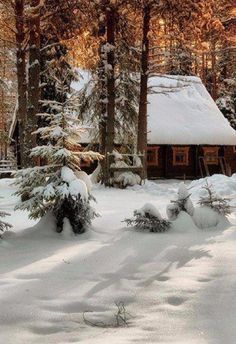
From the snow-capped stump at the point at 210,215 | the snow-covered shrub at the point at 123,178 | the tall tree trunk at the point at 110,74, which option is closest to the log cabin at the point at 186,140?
the tall tree trunk at the point at 110,74

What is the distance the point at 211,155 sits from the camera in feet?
97.9

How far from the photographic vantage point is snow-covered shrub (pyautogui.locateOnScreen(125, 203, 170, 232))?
855cm

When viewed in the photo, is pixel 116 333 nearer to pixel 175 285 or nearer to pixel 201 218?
pixel 175 285

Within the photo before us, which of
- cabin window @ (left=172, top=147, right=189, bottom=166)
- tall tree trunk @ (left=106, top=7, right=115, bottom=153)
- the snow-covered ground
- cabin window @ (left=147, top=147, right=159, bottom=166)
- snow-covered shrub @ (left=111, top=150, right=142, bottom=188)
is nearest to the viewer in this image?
the snow-covered ground

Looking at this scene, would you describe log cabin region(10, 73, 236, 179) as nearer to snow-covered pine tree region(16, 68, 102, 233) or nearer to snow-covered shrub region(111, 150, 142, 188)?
snow-covered shrub region(111, 150, 142, 188)

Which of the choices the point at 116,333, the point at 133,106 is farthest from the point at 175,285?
the point at 133,106

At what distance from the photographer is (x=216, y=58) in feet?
154

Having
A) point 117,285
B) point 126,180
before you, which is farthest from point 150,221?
point 126,180

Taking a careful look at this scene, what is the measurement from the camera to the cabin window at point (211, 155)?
2969cm

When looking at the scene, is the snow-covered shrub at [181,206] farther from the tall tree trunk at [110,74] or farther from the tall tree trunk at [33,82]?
the tall tree trunk at [110,74]

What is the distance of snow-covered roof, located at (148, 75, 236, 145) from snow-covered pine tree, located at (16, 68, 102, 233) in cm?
1825

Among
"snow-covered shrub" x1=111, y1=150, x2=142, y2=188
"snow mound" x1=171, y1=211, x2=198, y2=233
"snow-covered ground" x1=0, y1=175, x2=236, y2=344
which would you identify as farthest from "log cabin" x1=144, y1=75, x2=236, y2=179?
"snow-covered ground" x1=0, y1=175, x2=236, y2=344

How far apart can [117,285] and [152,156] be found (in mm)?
23439

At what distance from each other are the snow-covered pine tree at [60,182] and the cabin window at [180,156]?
2090cm
